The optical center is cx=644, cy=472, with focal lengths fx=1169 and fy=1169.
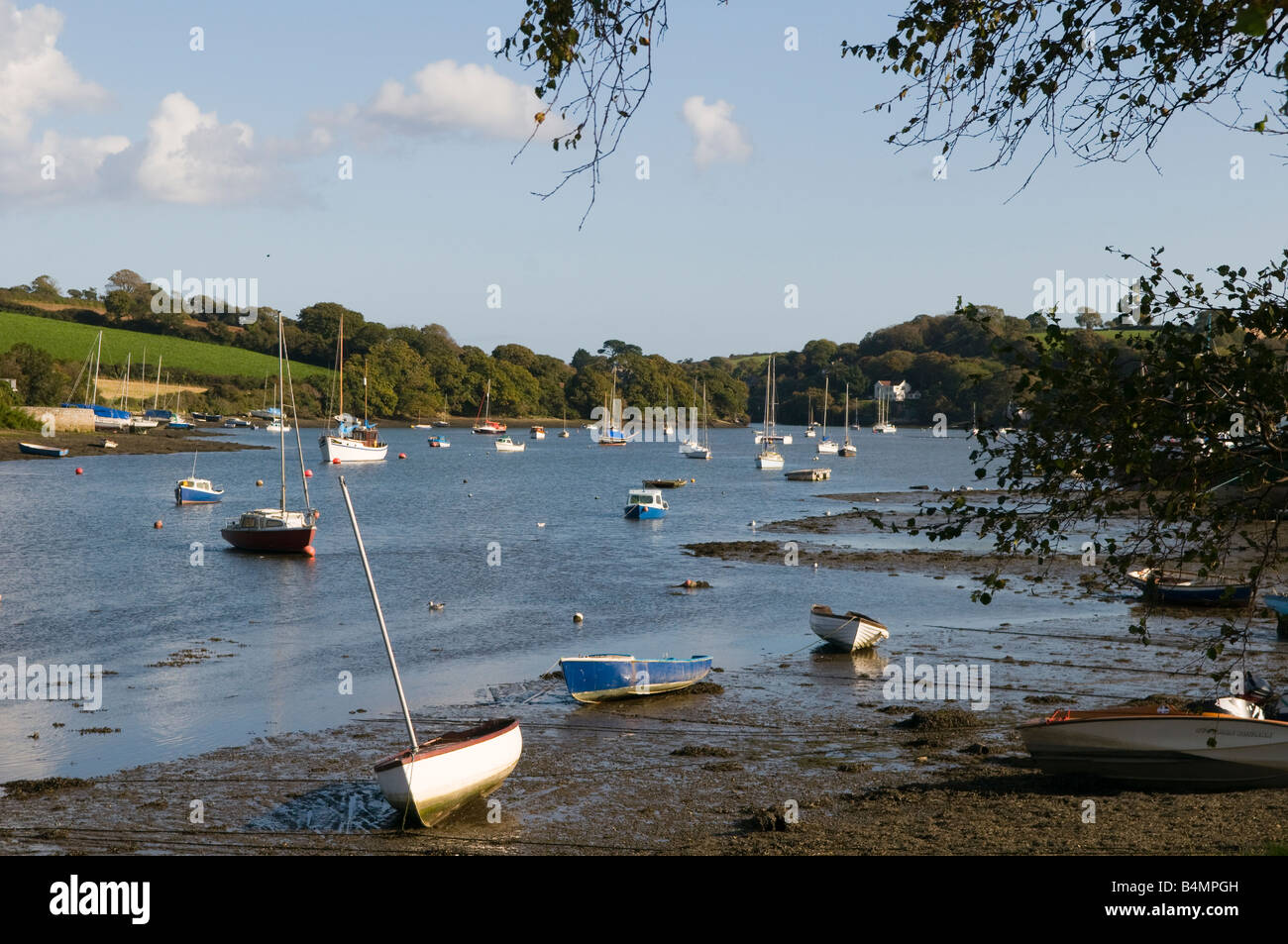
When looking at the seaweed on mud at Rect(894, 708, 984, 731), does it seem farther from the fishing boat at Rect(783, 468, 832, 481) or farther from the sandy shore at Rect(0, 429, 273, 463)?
the sandy shore at Rect(0, 429, 273, 463)

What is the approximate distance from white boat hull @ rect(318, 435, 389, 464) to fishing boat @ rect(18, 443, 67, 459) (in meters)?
24.5

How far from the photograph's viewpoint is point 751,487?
97125mm

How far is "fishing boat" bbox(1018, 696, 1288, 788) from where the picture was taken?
16.7 meters

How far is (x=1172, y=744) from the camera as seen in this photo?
55.8ft

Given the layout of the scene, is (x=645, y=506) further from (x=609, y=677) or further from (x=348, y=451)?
(x=348, y=451)

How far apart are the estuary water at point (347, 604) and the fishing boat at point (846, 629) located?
1.40 meters

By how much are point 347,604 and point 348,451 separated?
87.2m

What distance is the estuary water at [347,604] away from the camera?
24703 mm

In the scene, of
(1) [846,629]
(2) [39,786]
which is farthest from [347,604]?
(2) [39,786]

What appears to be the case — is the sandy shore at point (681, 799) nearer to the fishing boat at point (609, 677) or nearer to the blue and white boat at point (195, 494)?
the fishing boat at point (609, 677)

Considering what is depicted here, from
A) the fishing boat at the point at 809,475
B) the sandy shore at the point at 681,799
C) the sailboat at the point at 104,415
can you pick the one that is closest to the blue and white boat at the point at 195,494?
the fishing boat at the point at 809,475
